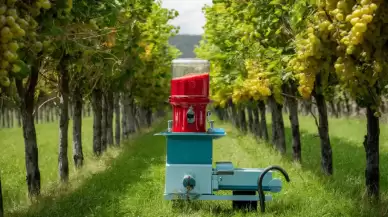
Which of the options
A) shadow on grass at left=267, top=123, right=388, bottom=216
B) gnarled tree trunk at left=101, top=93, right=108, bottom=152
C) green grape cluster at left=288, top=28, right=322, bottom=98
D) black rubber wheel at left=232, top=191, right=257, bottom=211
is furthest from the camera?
gnarled tree trunk at left=101, top=93, right=108, bottom=152

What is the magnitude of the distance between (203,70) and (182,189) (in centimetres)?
249

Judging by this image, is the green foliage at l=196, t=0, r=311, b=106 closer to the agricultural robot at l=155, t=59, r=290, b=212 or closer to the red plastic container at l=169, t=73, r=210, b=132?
the red plastic container at l=169, t=73, r=210, b=132

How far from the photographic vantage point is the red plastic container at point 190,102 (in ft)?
36.5

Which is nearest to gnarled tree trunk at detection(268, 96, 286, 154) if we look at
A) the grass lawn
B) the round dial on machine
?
the grass lawn

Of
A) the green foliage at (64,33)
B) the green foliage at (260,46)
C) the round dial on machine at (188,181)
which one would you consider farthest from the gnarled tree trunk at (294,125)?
the round dial on machine at (188,181)

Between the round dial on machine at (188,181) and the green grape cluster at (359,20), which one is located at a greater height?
the green grape cluster at (359,20)

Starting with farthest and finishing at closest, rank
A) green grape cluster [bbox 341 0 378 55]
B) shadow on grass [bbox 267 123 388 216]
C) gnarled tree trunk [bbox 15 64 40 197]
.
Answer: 1. gnarled tree trunk [bbox 15 64 40 197]
2. shadow on grass [bbox 267 123 388 216]
3. green grape cluster [bbox 341 0 378 55]

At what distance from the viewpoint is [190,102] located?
440 inches

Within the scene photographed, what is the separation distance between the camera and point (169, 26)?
103 ft

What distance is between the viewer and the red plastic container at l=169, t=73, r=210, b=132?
1112cm

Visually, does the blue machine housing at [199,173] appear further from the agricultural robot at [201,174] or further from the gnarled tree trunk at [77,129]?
the gnarled tree trunk at [77,129]

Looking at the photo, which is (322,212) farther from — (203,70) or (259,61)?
(259,61)

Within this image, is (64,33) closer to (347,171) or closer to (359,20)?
(359,20)

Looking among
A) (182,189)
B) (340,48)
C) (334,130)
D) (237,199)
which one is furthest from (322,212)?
(334,130)
